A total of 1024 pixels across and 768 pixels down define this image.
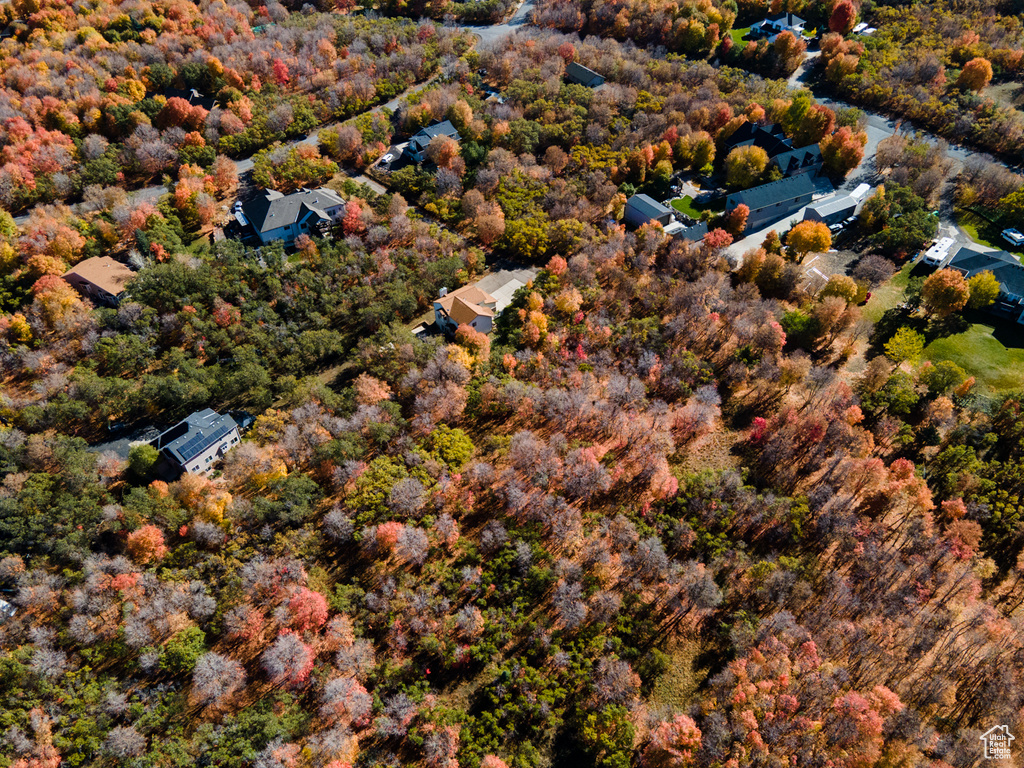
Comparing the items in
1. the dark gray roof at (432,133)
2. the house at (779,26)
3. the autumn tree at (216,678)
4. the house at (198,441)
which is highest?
the house at (779,26)

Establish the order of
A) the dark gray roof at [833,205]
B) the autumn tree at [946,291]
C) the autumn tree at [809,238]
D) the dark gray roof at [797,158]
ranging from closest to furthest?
the autumn tree at [946,291], the autumn tree at [809,238], the dark gray roof at [833,205], the dark gray roof at [797,158]

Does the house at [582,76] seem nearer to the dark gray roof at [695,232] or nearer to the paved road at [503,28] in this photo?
the paved road at [503,28]

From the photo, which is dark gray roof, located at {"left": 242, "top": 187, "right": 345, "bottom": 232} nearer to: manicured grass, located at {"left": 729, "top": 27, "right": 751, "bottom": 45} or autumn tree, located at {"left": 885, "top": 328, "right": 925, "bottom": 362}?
autumn tree, located at {"left": 885, "top": 328, "right": 925, "bottom": 362}

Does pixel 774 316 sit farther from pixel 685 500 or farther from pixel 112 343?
pixel 112 343

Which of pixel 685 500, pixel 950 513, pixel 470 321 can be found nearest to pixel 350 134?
pixel 470 321

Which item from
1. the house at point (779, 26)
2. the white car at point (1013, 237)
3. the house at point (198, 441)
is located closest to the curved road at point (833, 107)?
the house at point (779, 26)

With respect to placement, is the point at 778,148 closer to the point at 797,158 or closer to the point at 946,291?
the point at 797,158

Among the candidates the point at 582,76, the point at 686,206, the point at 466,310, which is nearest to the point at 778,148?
the point at 686,206

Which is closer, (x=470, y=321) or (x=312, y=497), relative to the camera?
(x=312, y=497)

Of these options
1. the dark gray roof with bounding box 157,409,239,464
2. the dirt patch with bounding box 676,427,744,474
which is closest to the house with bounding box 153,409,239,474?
the dark gray roof with bounding box 157,409,239,464
